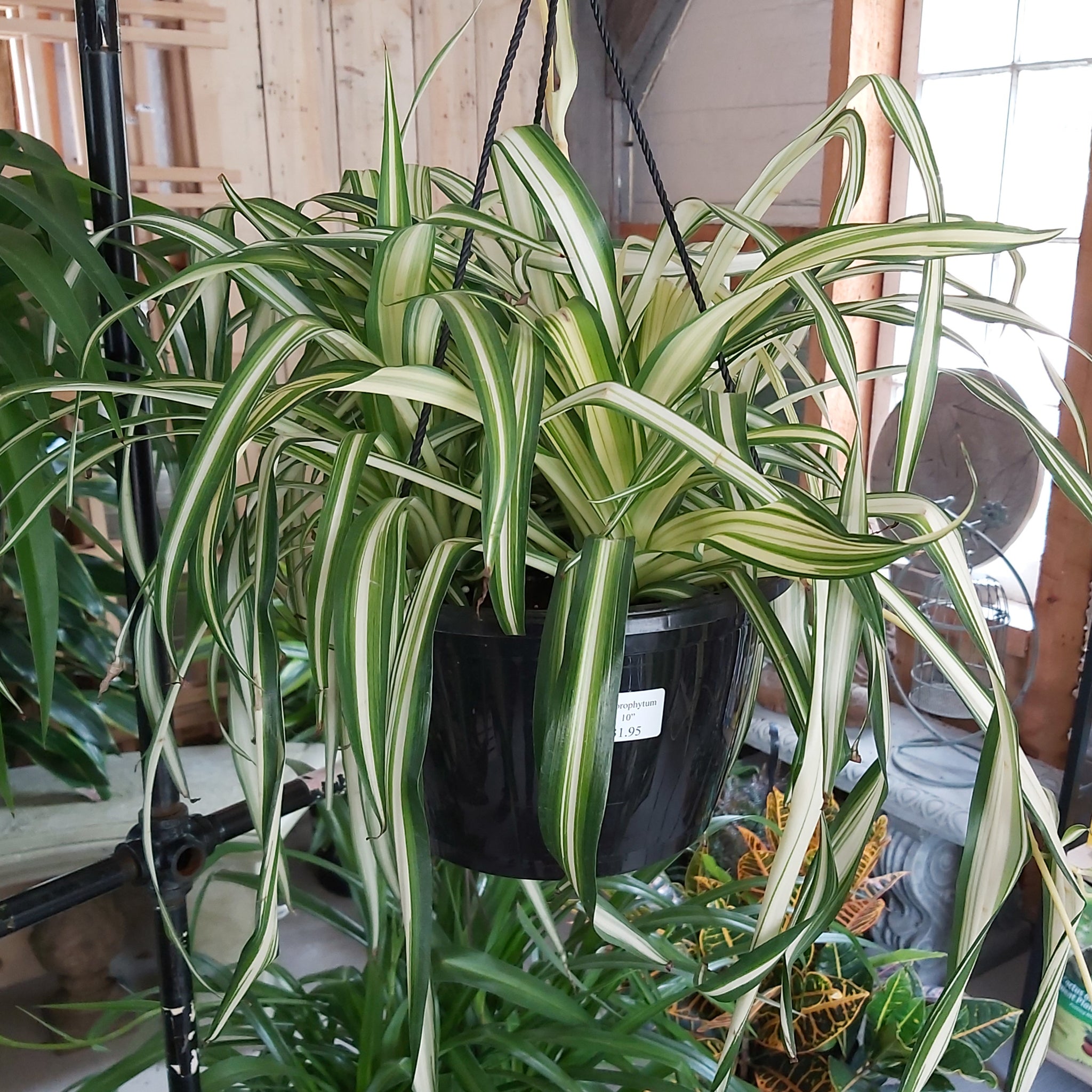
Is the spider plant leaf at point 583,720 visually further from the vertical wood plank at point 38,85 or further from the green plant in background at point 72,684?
the vertical wood plank at point 38,85

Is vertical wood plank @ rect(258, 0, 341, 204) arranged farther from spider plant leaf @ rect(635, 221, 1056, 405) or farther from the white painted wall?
spider plant leaf @ rect(635, 221, 1056, 405)

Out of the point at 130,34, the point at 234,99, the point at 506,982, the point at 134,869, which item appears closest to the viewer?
the point at 134,869

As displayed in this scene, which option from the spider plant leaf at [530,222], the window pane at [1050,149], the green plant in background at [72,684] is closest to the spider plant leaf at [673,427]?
the spider plant leaf at [530,222]

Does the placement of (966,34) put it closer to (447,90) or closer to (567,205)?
(447,90)

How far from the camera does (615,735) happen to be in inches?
20.0

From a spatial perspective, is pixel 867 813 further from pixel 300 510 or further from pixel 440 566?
pixel 300 510

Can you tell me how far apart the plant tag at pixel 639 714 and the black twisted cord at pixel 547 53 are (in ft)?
0.98

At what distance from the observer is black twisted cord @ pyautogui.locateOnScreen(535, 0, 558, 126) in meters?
0.52

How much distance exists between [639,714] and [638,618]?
2.4 inches

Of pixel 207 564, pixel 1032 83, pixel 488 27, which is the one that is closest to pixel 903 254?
pixel 207 564

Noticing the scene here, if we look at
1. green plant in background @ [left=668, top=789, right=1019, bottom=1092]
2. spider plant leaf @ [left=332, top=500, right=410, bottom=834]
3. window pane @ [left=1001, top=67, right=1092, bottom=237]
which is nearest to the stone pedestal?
green plant in background @ [left=668, top=789, right=1019, bottom=1092]

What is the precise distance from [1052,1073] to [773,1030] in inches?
29.2

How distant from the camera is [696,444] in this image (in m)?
0.45

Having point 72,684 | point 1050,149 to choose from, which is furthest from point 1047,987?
point 1050,149
